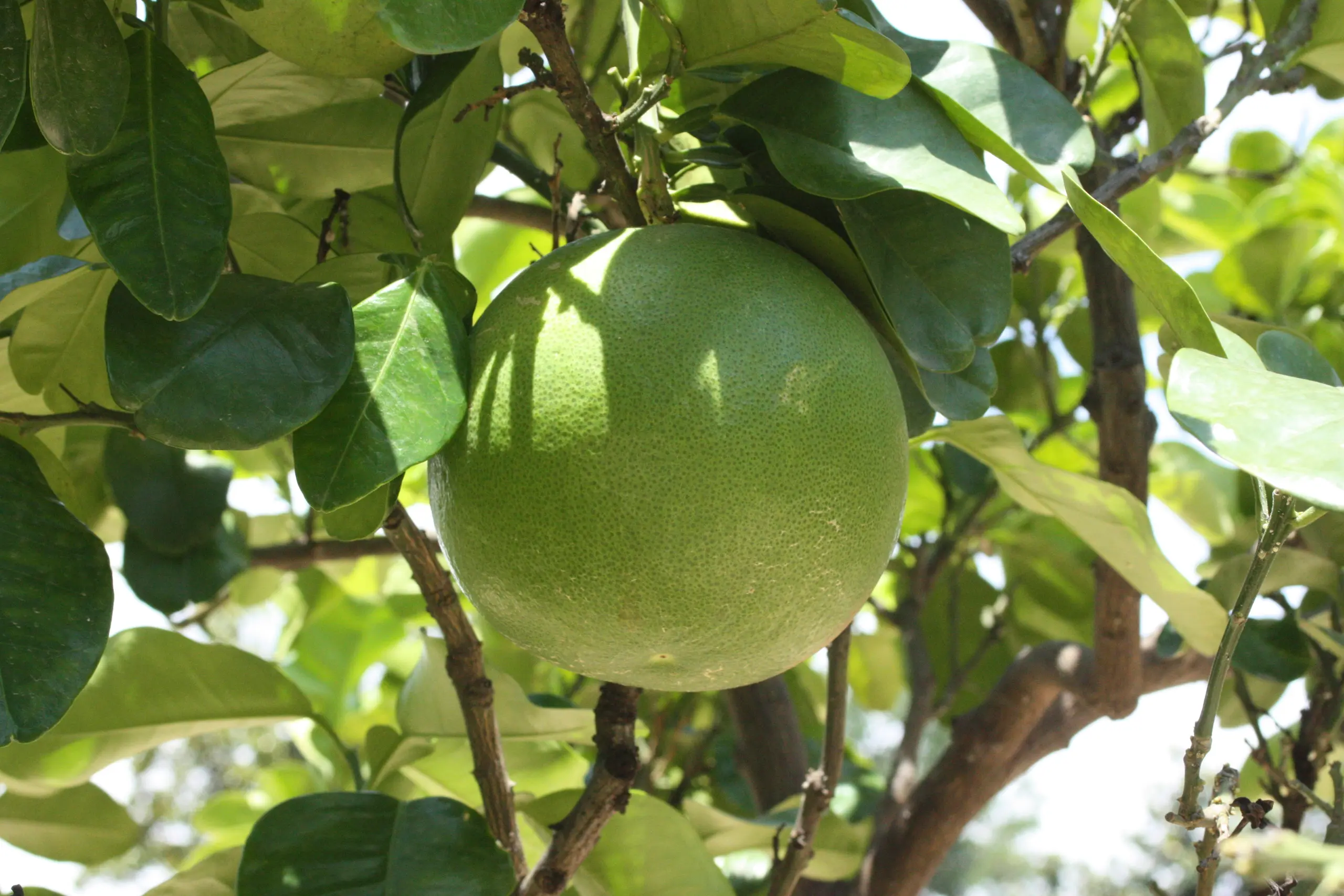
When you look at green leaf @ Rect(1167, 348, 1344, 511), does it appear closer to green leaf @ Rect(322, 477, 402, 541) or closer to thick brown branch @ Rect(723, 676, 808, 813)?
green leaf @ Rect(322, 477, 402, 541)

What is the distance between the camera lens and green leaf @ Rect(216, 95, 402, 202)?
72cm

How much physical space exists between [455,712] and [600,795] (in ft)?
0.59

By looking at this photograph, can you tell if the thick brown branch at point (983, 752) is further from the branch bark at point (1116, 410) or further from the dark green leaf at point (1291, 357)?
the dark green leaf at point (1291, 357)

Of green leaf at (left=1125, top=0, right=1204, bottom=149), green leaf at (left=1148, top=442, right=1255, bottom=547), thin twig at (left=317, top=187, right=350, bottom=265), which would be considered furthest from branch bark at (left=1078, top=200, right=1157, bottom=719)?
thin twig at (left=317, top=187, right=350, bottom=265)

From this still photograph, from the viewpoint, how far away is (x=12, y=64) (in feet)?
1.59

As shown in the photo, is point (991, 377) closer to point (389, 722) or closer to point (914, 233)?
point (914, 233)

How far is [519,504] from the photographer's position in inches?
19.5

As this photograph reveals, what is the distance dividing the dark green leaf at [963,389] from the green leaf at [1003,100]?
11 cm

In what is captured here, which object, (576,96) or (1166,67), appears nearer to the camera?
(576,96)

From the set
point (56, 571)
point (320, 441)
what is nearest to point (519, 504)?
point (320, 441)

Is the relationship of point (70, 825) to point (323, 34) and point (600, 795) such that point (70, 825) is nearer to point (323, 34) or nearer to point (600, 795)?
point (600, 795)

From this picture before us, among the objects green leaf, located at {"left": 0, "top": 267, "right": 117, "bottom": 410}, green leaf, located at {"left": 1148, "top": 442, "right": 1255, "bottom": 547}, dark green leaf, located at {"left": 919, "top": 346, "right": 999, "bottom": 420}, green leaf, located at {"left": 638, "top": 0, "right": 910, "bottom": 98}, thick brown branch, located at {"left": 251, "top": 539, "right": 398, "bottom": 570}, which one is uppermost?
green leaf, located at {"left": 638, "top": 0, "right": 910, "bottom": 98}

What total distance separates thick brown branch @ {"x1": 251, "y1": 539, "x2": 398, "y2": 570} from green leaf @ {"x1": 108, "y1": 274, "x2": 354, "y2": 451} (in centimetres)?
72

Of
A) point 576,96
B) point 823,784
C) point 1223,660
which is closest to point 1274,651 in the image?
point 823,784
